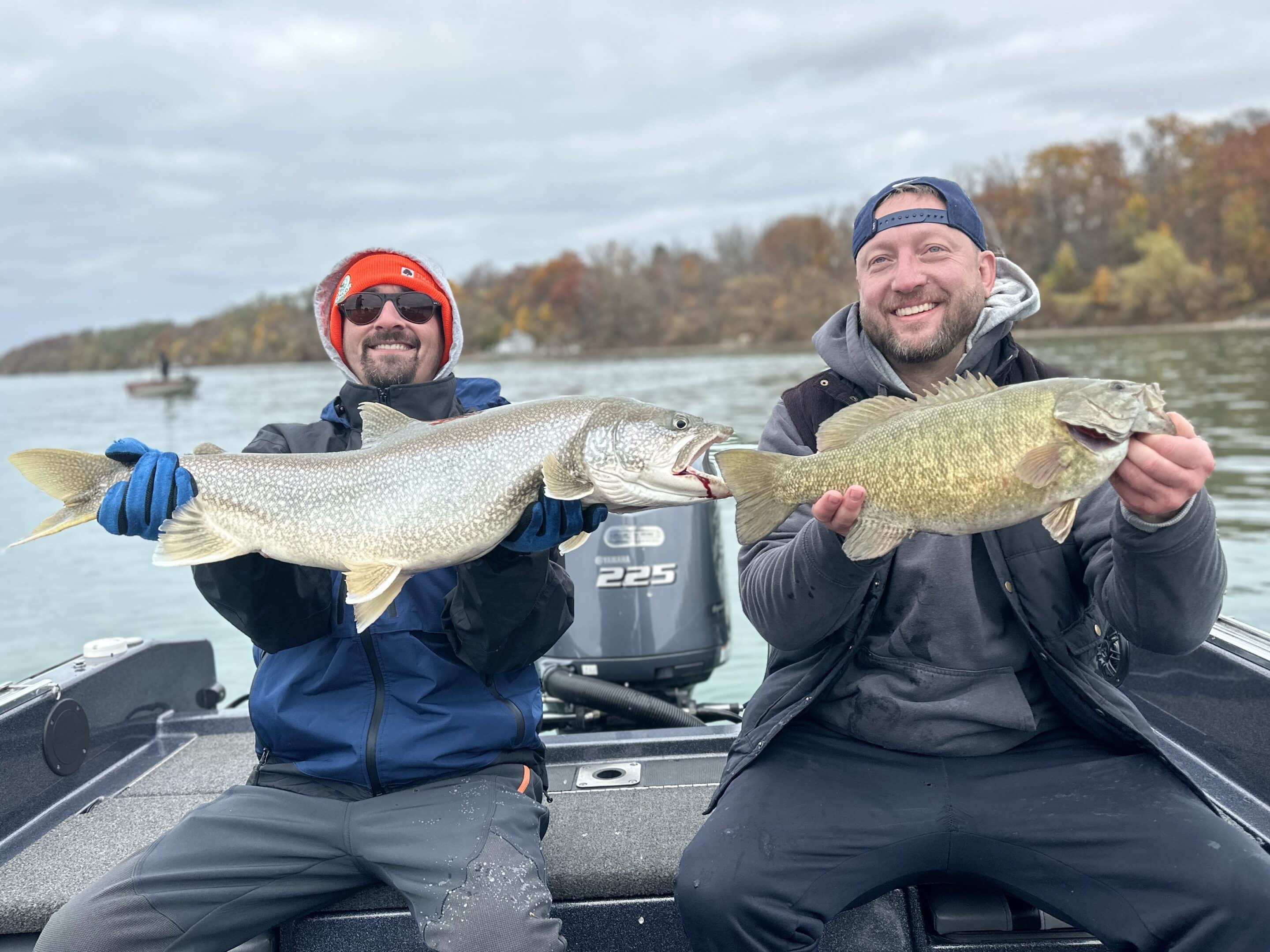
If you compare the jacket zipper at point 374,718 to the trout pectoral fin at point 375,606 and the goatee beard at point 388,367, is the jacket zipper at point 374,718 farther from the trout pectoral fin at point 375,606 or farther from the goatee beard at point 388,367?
the goatee beard at point 388,367

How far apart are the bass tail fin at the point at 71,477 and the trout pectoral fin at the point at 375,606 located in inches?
31.3

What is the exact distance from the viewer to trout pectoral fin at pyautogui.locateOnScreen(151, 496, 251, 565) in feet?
9.20

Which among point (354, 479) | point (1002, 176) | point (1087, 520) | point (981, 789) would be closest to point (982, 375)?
point (1087, 520)

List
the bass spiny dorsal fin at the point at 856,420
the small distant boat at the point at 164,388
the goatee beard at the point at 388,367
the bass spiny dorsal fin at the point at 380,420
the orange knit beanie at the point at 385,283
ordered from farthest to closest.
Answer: the small distant boat at the point at 164,388, the orange knit beanie at the point at 385,283, the goatee beard at the point at 388,367, the bass spiny dorsal fin at the point at 380,420, the bass spiny dorsal fin at the point at 856,420

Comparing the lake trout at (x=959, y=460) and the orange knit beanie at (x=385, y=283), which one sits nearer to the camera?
the lake trout at (x=959, y=460)

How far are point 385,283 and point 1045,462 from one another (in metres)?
2.43

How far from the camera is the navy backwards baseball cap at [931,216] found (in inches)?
129

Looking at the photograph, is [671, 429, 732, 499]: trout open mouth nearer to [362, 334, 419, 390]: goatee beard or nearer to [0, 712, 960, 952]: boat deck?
[0, 712, 960, 952]: boat deck

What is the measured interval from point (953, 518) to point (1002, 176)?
3323 inches

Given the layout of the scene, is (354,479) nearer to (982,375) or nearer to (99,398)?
(982,375)

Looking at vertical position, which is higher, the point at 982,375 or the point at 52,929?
the point at 982,375

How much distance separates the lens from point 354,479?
9.36 feet

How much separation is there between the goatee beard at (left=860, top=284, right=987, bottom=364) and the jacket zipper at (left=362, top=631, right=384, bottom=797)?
1.83 m

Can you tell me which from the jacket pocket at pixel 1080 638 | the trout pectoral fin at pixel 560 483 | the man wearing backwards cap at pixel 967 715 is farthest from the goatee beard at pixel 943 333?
the trout pectoral fin at pixel 560 483
